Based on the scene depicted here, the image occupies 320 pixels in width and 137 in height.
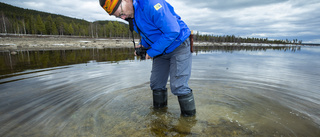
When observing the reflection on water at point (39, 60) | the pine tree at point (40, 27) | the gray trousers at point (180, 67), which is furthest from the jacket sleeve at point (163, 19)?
the pine tree at point (40, 27)

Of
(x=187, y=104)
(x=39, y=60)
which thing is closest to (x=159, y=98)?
(x=187, y=104)

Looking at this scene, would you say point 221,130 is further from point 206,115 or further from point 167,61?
point 167,61

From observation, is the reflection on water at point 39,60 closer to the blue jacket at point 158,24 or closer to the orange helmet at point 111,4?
the orange helmet at point 111,4

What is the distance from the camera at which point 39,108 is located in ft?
11.8

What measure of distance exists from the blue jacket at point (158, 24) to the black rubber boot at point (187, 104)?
39.3 inches

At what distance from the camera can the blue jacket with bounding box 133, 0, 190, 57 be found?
2.32 meters

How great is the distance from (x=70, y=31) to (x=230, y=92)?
98.5m

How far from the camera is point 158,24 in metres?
2.39

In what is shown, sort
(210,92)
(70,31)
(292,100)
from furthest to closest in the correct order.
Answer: (70,31)
(210,92)
(292,100)

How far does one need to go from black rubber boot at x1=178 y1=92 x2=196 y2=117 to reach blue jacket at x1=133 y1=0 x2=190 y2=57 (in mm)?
997

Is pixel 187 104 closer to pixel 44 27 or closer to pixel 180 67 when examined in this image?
pixel 180 67

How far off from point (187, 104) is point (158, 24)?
1.72m

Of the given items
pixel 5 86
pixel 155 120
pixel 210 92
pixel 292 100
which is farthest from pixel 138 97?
pixel 5 86

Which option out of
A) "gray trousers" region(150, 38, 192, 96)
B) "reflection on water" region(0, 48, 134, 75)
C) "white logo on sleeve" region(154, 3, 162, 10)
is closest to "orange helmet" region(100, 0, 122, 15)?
"white logo on sleeve" region(154, 3, 162, 10)
